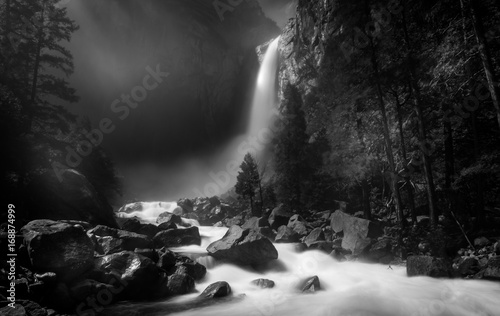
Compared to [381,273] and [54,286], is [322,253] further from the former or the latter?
[54,286]

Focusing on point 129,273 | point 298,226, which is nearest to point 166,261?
point 129,273

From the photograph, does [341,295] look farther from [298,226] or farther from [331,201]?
[331,201]

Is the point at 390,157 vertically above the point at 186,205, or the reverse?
the point at 186,205

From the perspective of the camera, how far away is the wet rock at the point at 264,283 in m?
12.3

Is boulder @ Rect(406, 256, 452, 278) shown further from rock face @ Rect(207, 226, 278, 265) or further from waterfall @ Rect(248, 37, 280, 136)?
waterfall @ Rect(248, 37, 280, 136)

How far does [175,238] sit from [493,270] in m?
17.5

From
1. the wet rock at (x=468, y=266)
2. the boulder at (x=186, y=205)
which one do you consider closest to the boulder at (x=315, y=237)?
the wet rock at (x=468, y=266)

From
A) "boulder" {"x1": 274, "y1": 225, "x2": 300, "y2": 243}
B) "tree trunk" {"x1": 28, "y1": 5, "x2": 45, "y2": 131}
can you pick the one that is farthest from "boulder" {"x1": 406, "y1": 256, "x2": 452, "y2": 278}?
"tree trunk" {"x1": 28, "y1": 5, "x2": 45, "y2": 131}

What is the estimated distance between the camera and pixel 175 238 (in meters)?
19.9

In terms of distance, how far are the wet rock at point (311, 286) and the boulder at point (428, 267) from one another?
3881 mm

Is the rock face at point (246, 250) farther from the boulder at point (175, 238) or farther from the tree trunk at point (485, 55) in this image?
the tree trunk at point (485, 55)

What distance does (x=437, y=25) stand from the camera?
Result: 12453 mm

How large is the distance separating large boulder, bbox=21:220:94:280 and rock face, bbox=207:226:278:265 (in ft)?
21.9

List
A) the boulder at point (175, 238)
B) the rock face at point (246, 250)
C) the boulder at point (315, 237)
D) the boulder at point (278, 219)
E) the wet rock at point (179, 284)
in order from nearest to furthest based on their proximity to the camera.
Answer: the wet rock at point (179, 284) → the rock face at point (246, 250) → the boulder at point (315, 237) → the boulder at point (175, 238) → the boulder at point (278, 219)
